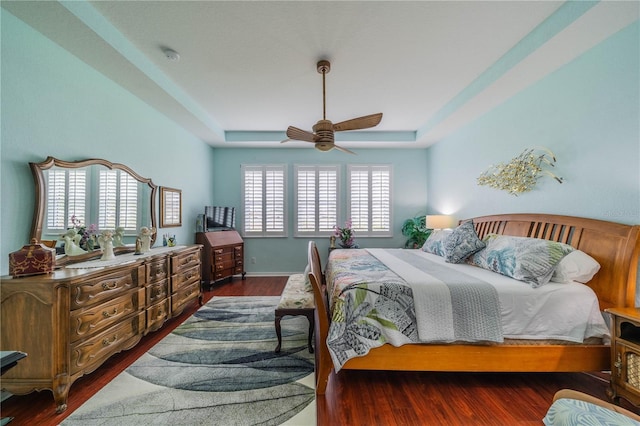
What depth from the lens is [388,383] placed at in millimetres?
2014

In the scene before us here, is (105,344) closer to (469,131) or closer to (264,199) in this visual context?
(264,199)

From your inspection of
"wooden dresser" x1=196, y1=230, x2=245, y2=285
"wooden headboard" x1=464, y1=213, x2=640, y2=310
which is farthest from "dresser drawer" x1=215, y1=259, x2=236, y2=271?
"wooden headboard" x1=464, y1=213, x2=640, y2=310

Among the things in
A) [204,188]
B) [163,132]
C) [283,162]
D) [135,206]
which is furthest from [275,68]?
[204,188]

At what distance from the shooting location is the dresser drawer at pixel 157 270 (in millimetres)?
2574

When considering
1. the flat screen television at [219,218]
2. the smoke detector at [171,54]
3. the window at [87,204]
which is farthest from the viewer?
the flat screen television at [219,218]

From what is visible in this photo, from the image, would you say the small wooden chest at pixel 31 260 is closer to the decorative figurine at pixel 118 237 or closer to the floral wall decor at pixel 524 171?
the decorative figurine at pixel 118 237

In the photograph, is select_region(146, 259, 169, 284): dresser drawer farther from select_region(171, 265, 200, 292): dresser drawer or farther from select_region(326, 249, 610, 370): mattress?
select_region(326, 249, 610, 370): mattress

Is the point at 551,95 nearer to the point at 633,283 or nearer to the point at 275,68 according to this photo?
the point at 633,283

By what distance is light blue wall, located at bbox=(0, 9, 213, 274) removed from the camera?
181cm

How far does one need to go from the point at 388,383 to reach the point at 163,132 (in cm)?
410

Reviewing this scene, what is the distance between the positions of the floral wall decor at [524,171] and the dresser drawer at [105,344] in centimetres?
423

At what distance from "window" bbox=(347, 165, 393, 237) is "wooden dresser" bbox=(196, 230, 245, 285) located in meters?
2.39

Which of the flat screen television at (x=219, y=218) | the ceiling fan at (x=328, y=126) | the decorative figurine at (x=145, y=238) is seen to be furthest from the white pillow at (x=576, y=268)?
the flat screen television at (x=219, y=218)

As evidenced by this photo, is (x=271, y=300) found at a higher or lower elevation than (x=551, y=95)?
lower
